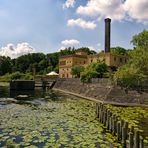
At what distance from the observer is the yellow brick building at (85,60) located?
78.3m

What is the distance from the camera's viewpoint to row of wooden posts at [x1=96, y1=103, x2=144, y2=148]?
15.4 m

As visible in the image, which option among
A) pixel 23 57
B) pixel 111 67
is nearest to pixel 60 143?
pixel 111 67

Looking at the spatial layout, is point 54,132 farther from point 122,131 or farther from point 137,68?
point 137,68

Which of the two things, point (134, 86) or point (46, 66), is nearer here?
point (134, 86)

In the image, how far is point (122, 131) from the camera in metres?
18.4

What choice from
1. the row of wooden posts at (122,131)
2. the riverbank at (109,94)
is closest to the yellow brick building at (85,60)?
the riverbank at (109,94)

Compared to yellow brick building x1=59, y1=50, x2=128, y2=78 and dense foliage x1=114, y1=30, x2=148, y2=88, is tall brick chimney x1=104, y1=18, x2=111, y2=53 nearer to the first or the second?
yellow brick building x1=59, y1=50, x2=128, y2=78

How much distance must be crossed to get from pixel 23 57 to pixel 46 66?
19.2 metres

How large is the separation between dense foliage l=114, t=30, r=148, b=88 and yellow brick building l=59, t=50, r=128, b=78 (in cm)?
1956

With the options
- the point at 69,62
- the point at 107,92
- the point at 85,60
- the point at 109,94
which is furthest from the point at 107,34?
the point at 109,94

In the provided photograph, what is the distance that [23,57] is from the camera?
15588 centimetres

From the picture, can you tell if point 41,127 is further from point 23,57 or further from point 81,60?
point 23,57

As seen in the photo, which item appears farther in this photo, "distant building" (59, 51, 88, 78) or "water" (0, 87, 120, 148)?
"distant building" (59, 51, 88, 78)

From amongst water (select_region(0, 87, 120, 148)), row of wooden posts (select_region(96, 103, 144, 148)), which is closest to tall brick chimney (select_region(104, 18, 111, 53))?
water (select_region(0, 87, 120, 148))
